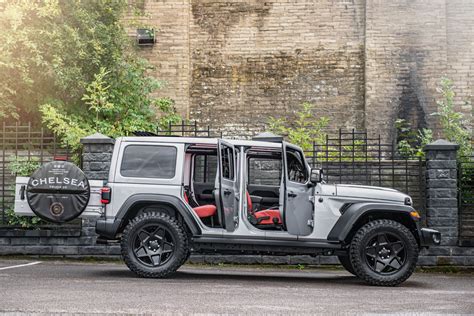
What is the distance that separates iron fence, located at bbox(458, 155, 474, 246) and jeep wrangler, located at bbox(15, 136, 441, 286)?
335 cm

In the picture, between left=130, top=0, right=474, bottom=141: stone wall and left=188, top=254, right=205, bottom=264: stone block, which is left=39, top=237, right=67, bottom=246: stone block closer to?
left=188, top=254, right=205, bottom=264: stone block

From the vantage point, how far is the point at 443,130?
20234 mm

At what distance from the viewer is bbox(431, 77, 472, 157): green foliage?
18.6 m

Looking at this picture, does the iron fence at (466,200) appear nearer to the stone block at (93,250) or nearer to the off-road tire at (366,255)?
the off-road tire at (366,255)

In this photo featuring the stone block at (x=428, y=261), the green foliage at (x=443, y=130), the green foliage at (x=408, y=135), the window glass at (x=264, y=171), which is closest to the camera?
the window glass at (x=264, y=171)

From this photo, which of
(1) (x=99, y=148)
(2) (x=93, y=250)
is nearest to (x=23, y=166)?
(1) (x=99, y=148)

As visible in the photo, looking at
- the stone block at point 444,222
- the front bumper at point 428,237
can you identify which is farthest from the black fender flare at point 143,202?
the stone block at point 444,222

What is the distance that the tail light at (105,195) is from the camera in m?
10.9

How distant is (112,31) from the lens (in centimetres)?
1825

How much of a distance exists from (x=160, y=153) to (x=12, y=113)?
7466 mm

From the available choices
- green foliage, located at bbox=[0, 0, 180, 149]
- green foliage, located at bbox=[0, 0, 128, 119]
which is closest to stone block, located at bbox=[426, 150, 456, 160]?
green foliage, located at bbox=[0, 0, 180, 149]

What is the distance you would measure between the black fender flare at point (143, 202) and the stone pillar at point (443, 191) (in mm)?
4996

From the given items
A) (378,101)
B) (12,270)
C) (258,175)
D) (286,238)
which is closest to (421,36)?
(378,101)

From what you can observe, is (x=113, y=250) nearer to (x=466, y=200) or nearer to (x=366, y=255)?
(x=366, y=255)
